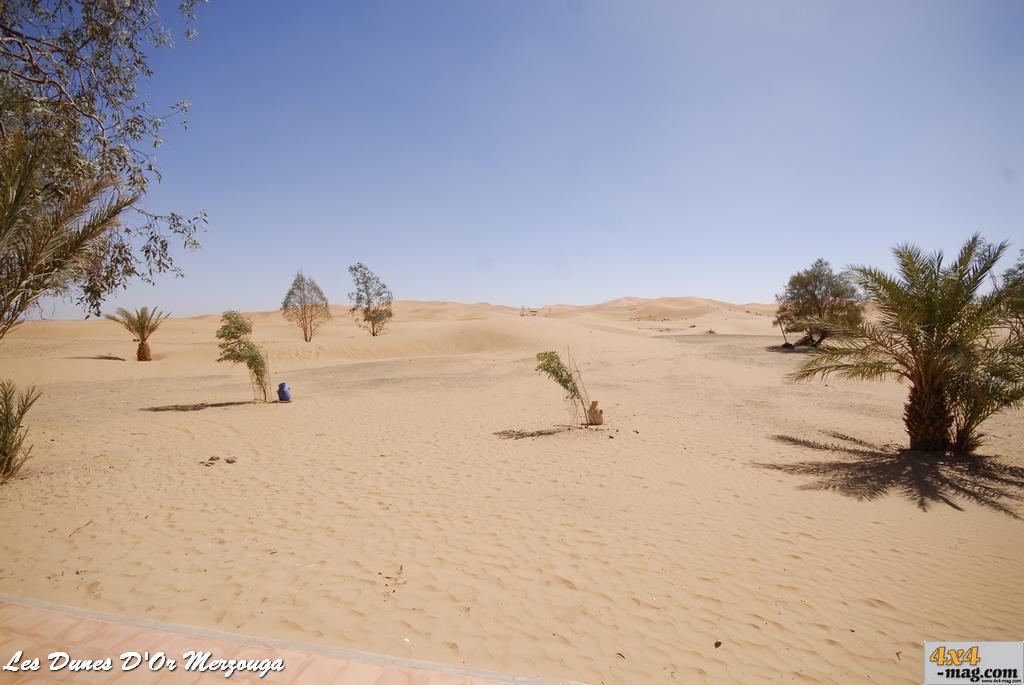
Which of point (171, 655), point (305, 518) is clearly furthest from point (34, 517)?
point (171, 655)

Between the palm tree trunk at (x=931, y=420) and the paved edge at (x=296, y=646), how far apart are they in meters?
9.65

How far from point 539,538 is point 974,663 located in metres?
3.74

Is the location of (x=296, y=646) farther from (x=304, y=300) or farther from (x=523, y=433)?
(x=304, y=300)

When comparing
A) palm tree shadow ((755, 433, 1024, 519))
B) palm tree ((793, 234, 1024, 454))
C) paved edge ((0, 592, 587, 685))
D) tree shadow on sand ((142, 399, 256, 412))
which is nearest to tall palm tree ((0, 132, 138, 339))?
paved edge ((0, 592, 587, 685))

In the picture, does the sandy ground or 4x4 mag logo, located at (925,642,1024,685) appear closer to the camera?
4x4 mag logo, located at (925,642,1024,685)

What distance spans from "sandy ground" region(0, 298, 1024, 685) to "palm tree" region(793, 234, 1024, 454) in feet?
3.32

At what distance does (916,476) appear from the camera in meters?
7.38

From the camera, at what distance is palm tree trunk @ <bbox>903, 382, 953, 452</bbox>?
8516 millimetres

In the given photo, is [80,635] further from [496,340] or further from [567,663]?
[496,340]

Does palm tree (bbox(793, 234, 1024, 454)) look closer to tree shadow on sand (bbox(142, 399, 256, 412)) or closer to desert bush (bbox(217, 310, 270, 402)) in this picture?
desert bush (bbox(217, 310, 270, 402))

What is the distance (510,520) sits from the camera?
553 cm

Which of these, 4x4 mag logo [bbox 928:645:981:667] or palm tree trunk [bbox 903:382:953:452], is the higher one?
palm tree trunk [bbox 903:382:953:452]

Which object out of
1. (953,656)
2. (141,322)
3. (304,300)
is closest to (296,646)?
(953,656)

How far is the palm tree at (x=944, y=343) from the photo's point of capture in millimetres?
7875
